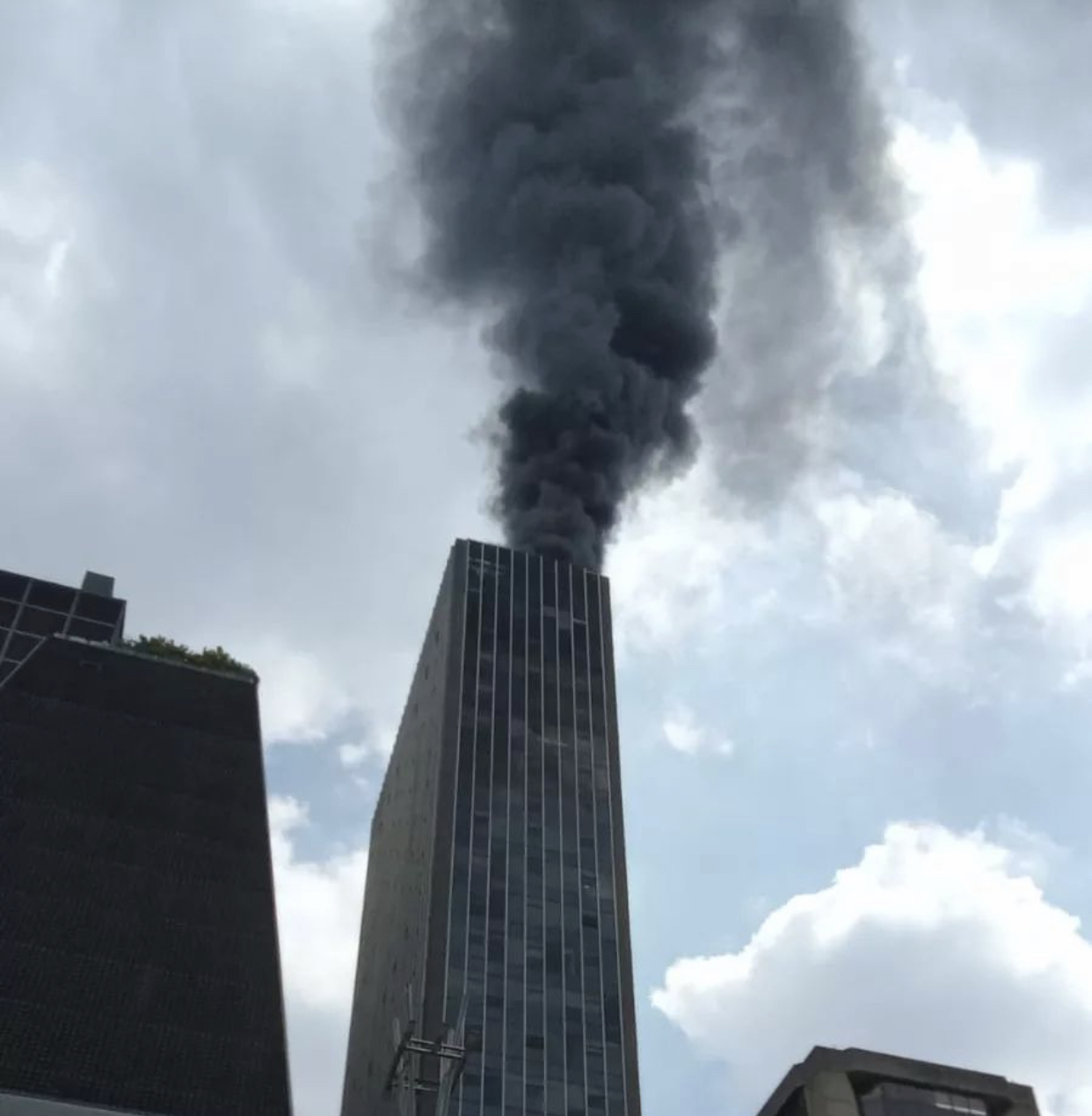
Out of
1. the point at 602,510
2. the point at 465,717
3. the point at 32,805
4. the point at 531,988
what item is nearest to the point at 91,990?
→ the point at 32,805

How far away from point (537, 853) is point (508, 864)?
272cm

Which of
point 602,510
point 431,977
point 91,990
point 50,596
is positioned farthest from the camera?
point 602,510

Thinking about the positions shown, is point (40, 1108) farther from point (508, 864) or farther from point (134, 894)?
point (508, 864)

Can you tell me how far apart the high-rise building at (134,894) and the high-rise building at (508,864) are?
18.1 m

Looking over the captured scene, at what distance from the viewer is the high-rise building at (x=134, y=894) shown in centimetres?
5012

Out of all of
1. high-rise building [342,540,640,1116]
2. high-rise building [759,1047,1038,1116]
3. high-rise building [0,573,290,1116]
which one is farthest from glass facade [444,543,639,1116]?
high-rise building [759,1047,1038,1116]

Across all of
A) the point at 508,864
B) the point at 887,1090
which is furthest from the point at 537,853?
the point at 887,1090

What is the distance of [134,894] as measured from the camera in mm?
60969

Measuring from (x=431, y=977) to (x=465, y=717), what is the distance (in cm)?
2329

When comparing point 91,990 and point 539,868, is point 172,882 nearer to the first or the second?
point 91,990

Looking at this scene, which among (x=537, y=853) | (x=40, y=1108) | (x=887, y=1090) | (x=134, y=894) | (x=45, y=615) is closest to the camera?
(x=887, y=1090)

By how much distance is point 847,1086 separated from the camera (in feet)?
118

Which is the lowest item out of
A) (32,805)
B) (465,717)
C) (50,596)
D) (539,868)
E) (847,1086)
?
(847,1086)

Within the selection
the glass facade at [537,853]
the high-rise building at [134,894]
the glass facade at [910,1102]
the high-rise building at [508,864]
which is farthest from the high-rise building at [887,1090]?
the glass facade at [537,853]
